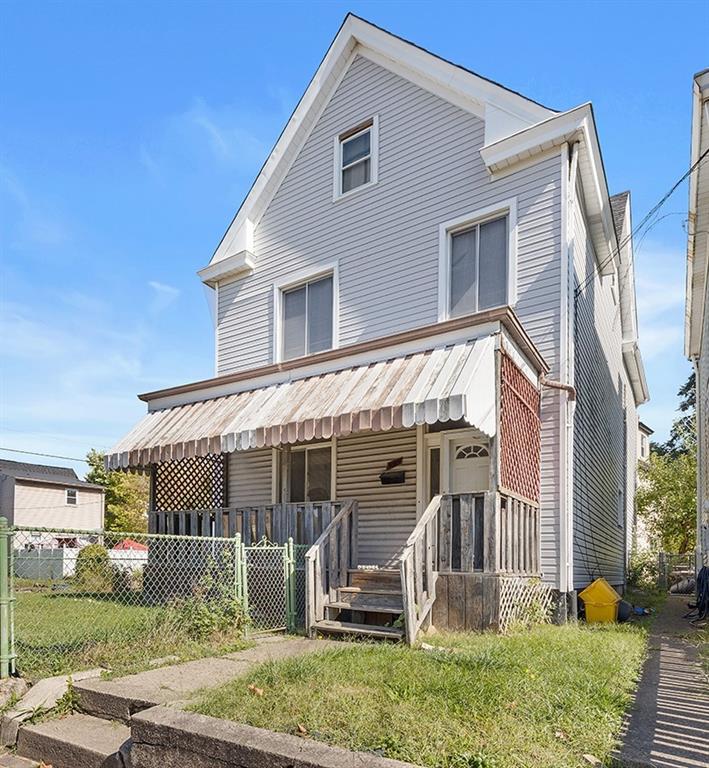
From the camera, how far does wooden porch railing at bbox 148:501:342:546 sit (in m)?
9.42

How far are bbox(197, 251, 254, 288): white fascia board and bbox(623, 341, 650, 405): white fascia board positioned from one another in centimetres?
1167

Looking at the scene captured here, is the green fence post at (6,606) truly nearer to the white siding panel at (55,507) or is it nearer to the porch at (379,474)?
the porch at (379,474)

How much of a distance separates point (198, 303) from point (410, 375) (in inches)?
321

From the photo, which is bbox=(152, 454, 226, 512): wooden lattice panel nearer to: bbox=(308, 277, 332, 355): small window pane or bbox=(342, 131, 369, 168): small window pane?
bbox=(308, 277, 332, 355): small window pane

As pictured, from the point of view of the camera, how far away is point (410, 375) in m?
8.16

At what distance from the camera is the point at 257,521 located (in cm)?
1015

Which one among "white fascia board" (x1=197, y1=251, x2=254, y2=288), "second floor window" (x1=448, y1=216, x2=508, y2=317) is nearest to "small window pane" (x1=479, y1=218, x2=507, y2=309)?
"second floor window" (x1=448, y1=216, x2=508, y2=317)

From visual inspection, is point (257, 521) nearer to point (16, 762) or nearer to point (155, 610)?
point (155, 610)

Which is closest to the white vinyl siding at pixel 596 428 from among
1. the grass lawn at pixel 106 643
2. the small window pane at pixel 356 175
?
the small window pane at pixel 356 175

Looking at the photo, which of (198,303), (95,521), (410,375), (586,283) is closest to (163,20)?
(198,303)

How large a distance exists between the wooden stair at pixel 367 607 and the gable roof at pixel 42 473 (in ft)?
77.3

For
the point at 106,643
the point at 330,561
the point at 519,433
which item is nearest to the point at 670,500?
the point at 519,433

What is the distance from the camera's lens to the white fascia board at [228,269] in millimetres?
13484

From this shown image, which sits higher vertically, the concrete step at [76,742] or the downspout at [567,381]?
the downspout at [567,381]
